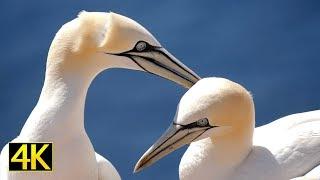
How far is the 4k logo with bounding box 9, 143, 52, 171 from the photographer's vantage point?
1127 centimetres

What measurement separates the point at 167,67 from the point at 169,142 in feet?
3.02

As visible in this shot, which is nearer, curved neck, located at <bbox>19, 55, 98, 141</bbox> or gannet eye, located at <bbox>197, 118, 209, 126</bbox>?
gannet eye, located at <bbox>197, 118, 209, 126</bbox>

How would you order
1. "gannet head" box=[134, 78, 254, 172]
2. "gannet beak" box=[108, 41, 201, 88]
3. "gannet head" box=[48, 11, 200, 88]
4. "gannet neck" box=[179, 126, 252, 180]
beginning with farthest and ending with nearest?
"gannet beak" box=[108, 41, 201, 88]
"gannet head" box=[48, 11, 200, 88]
"gannet neck" box=[179, 126, 252, 180]
"gannet head" box=[134, 78, 254, 172]

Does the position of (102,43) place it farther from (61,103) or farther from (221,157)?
(221,157)

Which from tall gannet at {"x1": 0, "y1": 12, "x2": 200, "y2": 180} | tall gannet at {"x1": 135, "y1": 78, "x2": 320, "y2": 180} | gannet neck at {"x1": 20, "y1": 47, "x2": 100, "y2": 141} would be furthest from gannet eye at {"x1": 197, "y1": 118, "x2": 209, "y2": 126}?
gannet neck at {"x1": 20, "y1": 47, "x2": 100, "y2": 141}

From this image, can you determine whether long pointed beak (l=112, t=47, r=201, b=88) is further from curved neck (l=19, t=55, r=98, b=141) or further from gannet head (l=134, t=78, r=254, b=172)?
gannet head (l=134, t=78, r=254, b=172)

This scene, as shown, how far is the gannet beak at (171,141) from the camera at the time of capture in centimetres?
1081

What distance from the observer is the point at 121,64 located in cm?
1148

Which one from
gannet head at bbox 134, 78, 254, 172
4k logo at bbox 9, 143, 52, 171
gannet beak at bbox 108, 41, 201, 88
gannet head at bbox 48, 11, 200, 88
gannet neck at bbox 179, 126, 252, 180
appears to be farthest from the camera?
gannet beak at bbox 108, 41, 201, 88

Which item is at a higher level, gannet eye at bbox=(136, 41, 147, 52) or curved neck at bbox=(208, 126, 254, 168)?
gannet eye at bbox=(136, 41, 147, 52)

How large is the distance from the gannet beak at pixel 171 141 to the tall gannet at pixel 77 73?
69 cm

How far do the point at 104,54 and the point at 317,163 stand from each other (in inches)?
71.8

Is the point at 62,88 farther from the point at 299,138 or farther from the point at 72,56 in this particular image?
the point at 299,138

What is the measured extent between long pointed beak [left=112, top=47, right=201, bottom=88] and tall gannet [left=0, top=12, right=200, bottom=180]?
0.04 feet
